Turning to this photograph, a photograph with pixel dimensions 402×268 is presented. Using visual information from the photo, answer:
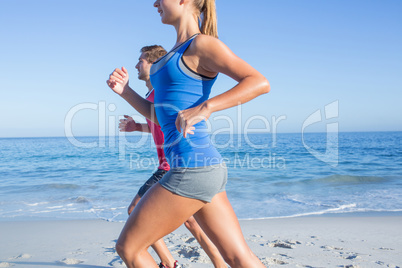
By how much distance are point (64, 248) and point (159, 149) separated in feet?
7.20

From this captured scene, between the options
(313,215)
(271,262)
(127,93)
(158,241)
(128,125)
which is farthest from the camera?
(313,215)

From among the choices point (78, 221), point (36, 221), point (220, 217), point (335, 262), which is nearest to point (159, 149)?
point (220, 217)

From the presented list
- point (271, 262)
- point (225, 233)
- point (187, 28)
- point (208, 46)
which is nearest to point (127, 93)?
point (187, 28)

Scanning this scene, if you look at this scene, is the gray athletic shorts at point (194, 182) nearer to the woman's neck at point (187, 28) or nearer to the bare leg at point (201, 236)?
the woman's neck at point (187, 28)

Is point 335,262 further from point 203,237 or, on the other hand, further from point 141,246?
point 141,246

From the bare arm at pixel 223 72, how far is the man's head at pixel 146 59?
194 cm

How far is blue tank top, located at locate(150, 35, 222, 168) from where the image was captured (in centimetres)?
151

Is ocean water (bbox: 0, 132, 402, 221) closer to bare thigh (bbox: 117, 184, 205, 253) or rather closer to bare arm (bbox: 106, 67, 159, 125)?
bare arm (bbox: 106, 67, 159, 125)

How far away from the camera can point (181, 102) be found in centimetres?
155

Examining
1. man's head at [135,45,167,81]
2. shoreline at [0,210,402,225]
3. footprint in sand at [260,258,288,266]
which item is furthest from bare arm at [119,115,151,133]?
shoreline at [0,210,402,225]

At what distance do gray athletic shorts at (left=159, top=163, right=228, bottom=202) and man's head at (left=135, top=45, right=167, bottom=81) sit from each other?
2054 mm

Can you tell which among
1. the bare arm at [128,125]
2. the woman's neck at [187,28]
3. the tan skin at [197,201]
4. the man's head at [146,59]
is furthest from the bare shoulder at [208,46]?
the man's head at [146,59]

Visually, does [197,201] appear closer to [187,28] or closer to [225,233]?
[225,233]

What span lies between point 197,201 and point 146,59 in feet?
7.18
